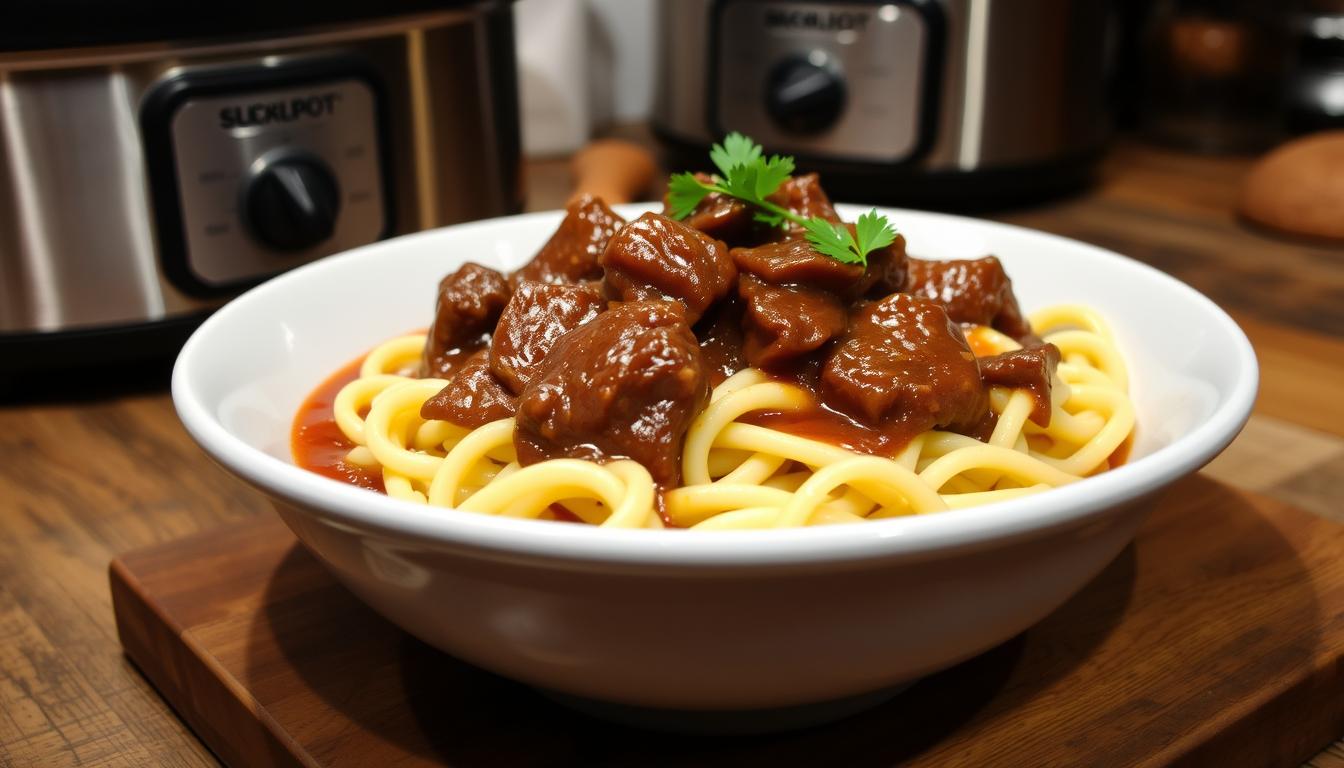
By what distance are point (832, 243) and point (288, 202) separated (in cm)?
103

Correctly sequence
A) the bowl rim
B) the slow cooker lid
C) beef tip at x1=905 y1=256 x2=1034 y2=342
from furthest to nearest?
the slow cooker lid
beef tip at x1=905 y1=256 x2=1034 y2=342
the bowl rim

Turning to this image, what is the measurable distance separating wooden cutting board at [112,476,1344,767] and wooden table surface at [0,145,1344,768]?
0.07 meters

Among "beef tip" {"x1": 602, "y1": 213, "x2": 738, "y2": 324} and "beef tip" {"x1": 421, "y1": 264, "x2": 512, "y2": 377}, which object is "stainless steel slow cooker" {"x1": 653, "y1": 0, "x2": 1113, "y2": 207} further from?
"beef tip" {"x1": 602, "y1": 213, "x2": 738, "y2": 324}

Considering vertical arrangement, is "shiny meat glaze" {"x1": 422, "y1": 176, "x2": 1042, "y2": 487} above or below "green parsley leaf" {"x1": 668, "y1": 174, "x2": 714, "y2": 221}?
below

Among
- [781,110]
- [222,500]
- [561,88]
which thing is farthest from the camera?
[561,88]

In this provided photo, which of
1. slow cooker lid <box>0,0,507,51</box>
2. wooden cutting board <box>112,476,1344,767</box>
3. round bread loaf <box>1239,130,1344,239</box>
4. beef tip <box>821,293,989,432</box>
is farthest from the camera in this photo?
round bread loaf <box>1239,130,1344,239</box>

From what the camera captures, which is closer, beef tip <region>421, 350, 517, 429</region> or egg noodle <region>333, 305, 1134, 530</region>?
egg noodle <region>333, 305, 1134, 530</region>

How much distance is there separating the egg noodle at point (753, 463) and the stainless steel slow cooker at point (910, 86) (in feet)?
4.47

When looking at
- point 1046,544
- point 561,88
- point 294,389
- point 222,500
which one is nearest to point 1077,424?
point 1046,544

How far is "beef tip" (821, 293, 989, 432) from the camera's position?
1.32m

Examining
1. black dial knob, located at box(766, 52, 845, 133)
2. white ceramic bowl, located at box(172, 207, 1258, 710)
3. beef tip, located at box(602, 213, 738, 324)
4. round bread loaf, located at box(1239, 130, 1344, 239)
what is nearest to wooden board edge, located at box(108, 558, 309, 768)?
white ceramic bowl, located at box(172, 207, 1258, 710)

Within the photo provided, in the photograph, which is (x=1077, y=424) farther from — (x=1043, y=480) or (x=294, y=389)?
(x=294, y=389)

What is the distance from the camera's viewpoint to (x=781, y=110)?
293 cm

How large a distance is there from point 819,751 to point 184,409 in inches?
26.6
